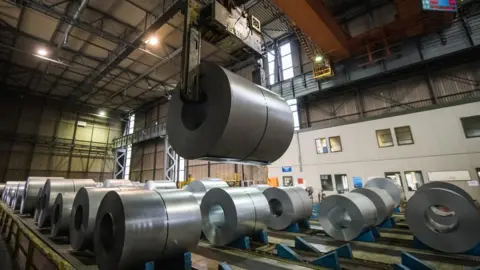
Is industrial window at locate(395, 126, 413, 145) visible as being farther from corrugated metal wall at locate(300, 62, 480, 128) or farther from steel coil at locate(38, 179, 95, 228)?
steel coil at locate(38, 179, 95, 228)

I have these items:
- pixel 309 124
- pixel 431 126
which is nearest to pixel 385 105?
pixel 431 126

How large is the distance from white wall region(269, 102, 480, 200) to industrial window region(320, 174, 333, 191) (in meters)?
0.19

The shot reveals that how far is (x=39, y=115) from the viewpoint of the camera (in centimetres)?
1995

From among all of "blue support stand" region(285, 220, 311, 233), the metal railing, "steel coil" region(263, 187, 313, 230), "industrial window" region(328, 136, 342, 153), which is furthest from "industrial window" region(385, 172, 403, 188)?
the metal railing

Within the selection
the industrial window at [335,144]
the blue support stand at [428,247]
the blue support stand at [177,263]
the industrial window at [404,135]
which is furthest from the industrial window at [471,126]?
the blue support stand at [177,263]

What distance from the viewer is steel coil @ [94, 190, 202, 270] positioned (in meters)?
2.62

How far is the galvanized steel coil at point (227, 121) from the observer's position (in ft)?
3.40

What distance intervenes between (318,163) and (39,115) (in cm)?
2369

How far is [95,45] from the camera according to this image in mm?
13289

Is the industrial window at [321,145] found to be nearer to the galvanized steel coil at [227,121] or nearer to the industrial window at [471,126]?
the industrial window at [471,126]

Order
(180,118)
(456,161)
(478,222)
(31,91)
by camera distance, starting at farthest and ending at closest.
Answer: (31,91) → (456,161) → (478,222) → (180,118)

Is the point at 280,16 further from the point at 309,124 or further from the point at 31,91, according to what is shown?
the point at 31,91

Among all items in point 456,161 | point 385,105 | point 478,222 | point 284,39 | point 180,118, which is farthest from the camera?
point 284,39

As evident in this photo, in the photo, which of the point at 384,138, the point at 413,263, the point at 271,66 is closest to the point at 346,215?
the point at 413,263
